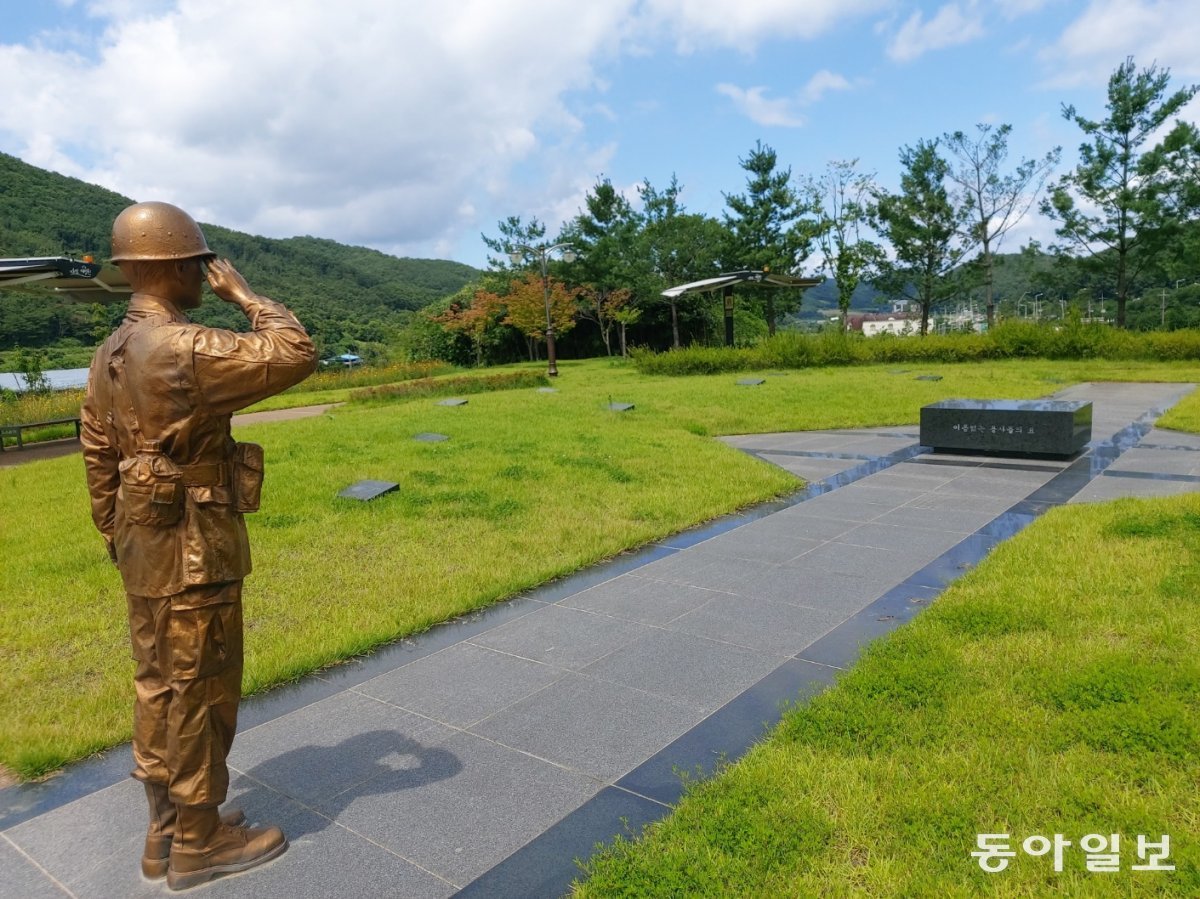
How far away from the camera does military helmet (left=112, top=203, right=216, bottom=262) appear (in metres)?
2.32

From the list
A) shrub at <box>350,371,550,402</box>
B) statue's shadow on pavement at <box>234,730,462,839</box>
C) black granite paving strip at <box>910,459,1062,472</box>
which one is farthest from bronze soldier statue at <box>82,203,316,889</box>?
shrub at <box>350,371,550,402</box>

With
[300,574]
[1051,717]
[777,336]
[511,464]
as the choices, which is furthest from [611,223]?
[1051,717]

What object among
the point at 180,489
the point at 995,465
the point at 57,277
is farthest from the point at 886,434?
the point at 57,277

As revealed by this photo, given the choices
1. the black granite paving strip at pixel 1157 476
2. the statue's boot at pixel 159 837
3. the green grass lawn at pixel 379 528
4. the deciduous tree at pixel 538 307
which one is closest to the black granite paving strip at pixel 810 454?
the green grass lawn at pixel 379 528

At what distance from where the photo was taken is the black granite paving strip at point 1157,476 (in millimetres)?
7789

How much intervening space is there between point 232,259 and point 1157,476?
23908 millimetres

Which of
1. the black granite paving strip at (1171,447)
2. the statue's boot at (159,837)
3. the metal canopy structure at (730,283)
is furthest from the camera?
the metal canopy structure at (730,283)

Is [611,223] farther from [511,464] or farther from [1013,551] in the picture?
[1013,551]

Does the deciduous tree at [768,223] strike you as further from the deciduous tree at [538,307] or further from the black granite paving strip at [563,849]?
the black granite paving strip at [563,849]

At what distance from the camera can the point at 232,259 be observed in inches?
936

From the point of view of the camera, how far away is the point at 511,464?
29.9 feet

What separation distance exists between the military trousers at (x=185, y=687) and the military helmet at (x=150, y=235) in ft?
3.33

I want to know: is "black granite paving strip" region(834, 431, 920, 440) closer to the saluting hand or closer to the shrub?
the shrub

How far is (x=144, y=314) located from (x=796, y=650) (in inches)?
133
